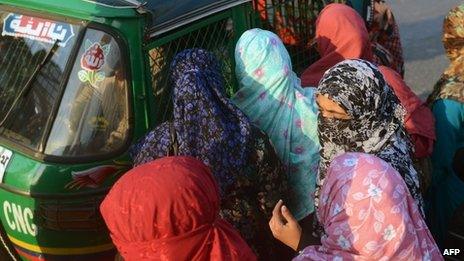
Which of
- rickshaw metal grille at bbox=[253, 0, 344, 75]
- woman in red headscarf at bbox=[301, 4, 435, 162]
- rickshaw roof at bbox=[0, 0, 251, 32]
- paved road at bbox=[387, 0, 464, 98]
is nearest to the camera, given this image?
rickshaw roof at bbox=[0, 0, 251, 32]

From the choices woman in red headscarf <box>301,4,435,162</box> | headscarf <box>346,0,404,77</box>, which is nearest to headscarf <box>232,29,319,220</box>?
woman in red headscarf <box>301,4,435,162</box>

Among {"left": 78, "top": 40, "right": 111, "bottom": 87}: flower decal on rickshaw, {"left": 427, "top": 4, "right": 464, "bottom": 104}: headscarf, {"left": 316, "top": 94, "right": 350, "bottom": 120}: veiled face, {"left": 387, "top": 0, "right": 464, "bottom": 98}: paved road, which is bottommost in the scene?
{"left": 387, "top": 0, "right": 464, "bottom": 98}: paved road

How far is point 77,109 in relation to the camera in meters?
3.11

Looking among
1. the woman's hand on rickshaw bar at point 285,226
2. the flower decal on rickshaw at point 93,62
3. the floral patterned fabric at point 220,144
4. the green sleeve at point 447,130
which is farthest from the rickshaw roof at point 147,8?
the green sleeve at point 447,130

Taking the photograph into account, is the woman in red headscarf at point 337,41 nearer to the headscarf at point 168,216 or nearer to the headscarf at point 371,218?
the headscarf at point 371,218

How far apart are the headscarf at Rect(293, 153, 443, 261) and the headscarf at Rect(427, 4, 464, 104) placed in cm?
122

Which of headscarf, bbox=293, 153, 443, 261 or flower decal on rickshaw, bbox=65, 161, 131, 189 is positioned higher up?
headscarf, bbox=293, 153, 443, 261

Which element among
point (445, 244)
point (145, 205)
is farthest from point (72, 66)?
point (445, 244)

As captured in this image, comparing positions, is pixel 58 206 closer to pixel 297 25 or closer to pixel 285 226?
pixel 285 226

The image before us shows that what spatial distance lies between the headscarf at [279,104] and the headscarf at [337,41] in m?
0.58

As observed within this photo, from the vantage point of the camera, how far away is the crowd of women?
6.95 feet

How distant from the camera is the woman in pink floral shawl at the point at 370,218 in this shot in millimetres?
2197

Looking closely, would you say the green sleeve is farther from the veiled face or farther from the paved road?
the paved road

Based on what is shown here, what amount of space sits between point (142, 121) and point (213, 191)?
1095mm
